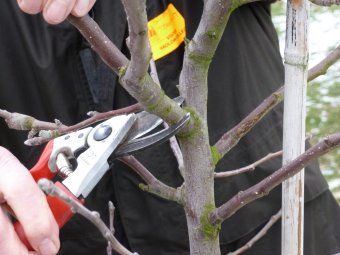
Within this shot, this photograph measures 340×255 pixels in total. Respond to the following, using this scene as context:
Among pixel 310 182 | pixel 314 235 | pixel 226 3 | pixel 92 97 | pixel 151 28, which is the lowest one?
pixel 314 235

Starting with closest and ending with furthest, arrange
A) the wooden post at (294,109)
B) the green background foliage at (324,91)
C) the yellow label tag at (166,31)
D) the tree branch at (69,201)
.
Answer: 1. the tree branch at (69,201)
2. the wooden post at (294,109)
3. the yellow label tag at (166,31)
4. the green background foliage at (324,91)

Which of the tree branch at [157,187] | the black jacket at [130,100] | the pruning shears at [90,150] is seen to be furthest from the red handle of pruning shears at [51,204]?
the black jacket at [130,100]

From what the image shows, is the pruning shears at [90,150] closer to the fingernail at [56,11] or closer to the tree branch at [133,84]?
the tree branch at [133,84]

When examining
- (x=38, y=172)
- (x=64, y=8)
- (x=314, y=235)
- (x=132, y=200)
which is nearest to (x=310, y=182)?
(x=314, y=235)

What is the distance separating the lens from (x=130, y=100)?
124 cm

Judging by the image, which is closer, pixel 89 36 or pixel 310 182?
pixel 89 36

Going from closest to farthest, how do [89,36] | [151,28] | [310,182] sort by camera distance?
[89,36], [151,28], [310,182]

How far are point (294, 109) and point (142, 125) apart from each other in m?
0.21

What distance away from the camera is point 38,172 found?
2.97 feet

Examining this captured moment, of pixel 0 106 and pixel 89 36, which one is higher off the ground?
pixel 89 36

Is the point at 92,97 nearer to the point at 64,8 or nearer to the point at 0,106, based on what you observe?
the point at 0,106

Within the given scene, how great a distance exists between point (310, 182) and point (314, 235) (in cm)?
11

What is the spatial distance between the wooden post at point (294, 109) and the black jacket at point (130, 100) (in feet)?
Answer: 1.10

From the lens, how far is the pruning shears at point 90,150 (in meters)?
0.85
